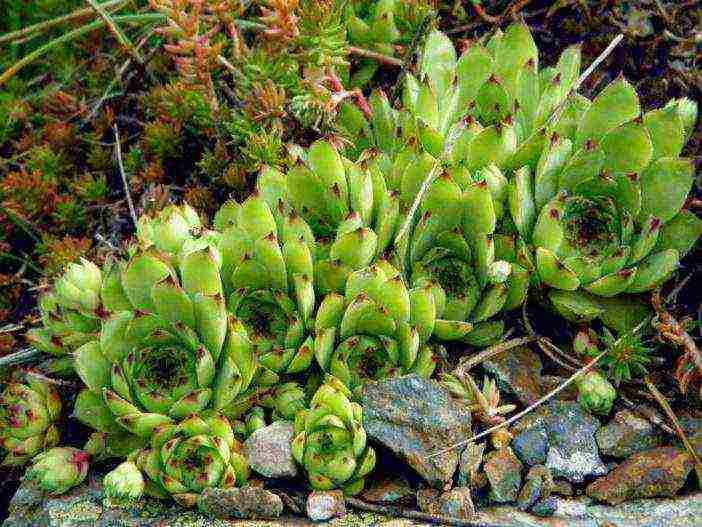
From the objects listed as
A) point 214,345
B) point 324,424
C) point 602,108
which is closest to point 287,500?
point 324,424

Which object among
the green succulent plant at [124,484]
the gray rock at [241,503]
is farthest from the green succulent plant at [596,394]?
the green succulent plant at [124,484]

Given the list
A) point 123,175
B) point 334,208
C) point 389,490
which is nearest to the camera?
point 389,490

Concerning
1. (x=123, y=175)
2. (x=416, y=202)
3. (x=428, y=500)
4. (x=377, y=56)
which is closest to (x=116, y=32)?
(x=123, y=175)

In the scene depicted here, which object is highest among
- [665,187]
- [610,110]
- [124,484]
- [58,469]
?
[610,110]

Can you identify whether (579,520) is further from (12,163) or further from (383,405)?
(12,163)

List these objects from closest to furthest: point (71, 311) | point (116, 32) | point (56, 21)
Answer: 1. point (71, 311)
2. point (116, 32)
3. point (56, 21)

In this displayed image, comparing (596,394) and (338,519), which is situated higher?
(596,394)

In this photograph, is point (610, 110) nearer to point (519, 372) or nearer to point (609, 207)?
point (609, 207)
